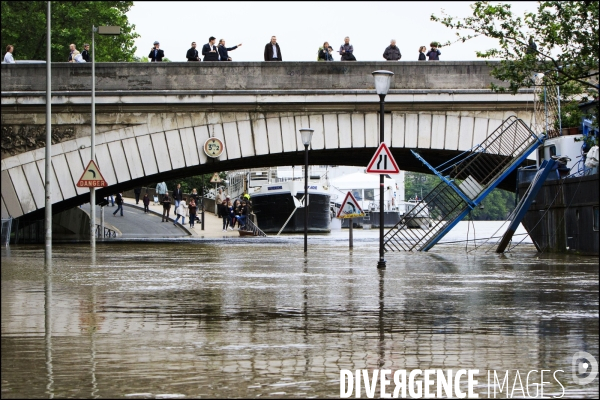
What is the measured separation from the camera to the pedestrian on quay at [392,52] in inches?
1471

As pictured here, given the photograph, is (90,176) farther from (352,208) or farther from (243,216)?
(243,216)

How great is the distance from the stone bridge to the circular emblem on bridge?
0.20m

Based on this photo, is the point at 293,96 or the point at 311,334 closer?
the point at 311,334

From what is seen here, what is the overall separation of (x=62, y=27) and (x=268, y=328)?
55.3 m

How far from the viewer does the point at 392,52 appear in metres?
37.6

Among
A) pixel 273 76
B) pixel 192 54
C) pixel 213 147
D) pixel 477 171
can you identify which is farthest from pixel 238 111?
pixel 477 171

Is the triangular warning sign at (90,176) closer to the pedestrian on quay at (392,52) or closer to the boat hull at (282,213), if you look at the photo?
the pedestrian on quay at (392,52)

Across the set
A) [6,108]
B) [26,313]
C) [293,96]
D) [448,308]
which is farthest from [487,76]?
[26,313]

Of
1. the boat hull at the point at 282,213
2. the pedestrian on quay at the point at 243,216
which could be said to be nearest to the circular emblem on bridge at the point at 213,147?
the pedestrian on quay at the point at 243,216

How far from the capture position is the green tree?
58725 mm

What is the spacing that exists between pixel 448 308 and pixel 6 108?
2425 cm

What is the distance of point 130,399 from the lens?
271 inches

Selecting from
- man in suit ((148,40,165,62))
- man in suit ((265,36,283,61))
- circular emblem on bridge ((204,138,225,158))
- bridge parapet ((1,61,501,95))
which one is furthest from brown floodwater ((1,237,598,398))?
man in suit ((148,40,165,62))

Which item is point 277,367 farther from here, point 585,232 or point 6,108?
point 6,108
